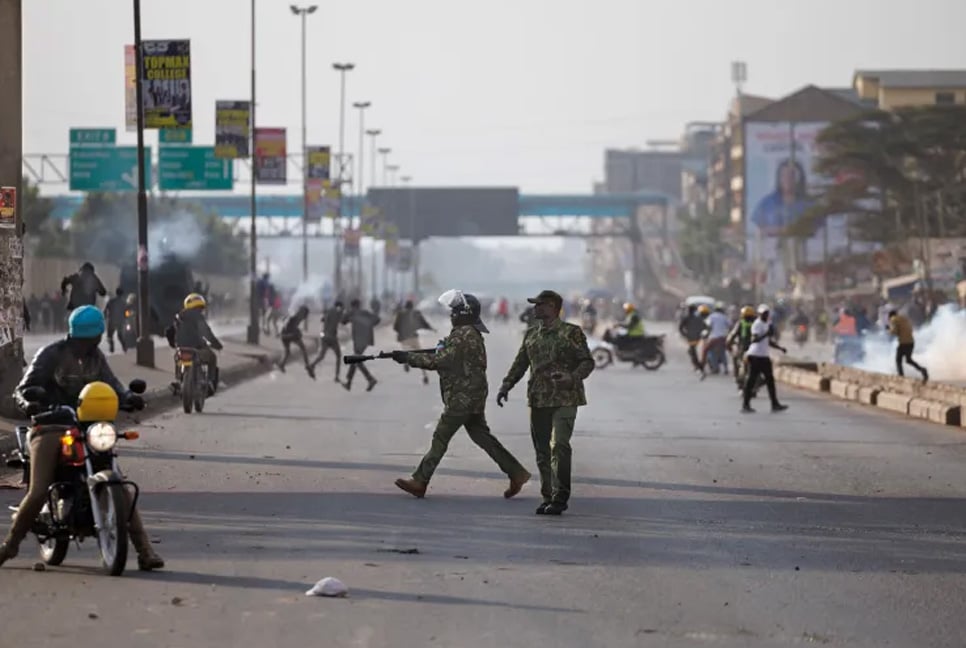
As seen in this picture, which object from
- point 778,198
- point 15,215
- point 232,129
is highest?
point 232,129

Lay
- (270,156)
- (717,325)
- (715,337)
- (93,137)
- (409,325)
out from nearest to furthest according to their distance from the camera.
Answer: (409,325)
(717,325)
(715,337)
(93,137)
(270,156)

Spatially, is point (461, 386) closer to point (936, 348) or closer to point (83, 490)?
point (83, 490)

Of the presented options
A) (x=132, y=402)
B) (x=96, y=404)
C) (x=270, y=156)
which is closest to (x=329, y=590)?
(x=96, y=404)

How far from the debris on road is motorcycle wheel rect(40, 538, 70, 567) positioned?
169 cm

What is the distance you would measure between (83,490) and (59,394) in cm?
69

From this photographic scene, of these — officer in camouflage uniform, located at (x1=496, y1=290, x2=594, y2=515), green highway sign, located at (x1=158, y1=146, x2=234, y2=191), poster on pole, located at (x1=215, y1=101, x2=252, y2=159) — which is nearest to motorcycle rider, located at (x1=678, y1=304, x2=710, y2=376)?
poster on pole, located at (x1=215, y1=101, x2=252, y2=159)

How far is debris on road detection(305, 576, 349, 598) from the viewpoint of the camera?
396 inches

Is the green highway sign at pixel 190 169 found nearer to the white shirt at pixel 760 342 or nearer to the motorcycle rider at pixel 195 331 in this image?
the white shirt at pixel 760 342

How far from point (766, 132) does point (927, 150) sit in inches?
1978

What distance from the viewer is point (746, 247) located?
134 m

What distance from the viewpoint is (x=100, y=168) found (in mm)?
61031

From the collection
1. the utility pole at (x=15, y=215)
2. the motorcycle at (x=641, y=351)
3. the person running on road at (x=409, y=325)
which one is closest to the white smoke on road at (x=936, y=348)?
the motorcycle at (x=641, y=351)

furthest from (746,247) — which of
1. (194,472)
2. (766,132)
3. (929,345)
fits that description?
(194,472)

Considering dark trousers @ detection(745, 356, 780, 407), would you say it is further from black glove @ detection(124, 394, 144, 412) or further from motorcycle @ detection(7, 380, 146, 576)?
motorcycle @ detection(7, 380, 146, 576)
